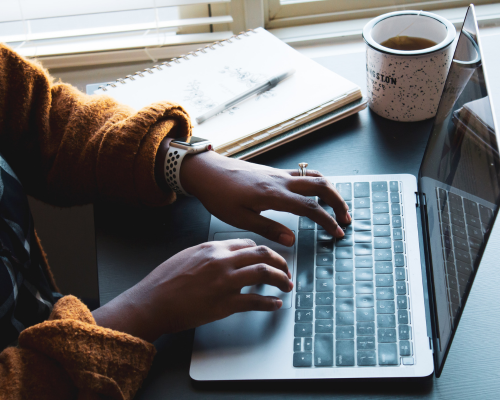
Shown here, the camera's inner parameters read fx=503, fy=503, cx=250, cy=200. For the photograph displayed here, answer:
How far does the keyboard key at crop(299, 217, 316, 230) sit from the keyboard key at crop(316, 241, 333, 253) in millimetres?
33

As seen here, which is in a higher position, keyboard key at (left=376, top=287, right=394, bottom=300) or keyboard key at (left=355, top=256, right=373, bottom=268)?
keyboard key at (left=355, top=256, right=373, bottom=268)

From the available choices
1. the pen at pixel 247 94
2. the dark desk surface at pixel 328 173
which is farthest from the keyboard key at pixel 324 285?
the pen at pixel 247 94

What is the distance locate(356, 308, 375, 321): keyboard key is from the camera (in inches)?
21.0

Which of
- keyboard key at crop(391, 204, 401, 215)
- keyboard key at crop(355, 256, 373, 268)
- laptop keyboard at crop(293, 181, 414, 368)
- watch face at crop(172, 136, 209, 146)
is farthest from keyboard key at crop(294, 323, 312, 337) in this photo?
watch face at crop(172, 136, 209, 146)

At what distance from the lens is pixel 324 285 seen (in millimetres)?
577

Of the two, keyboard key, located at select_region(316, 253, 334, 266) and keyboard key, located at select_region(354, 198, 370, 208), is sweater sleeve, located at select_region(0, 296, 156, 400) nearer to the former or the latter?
keyboard key, located at select_region(316, 253, 334, 266)

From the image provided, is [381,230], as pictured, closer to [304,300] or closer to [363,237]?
[363,237]

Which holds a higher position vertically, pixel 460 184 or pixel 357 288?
pixel 460 184

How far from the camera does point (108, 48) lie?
1.17 meters

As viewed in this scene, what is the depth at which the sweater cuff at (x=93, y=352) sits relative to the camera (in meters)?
0.49

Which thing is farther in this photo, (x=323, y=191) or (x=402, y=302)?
(x=323, y=191)

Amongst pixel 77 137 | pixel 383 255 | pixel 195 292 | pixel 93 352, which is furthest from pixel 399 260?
pixel 77 137

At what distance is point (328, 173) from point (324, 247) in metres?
0.15

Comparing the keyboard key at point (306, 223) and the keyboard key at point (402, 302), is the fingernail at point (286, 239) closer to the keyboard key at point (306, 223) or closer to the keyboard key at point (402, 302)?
the keyboard key at point (306, 223)
